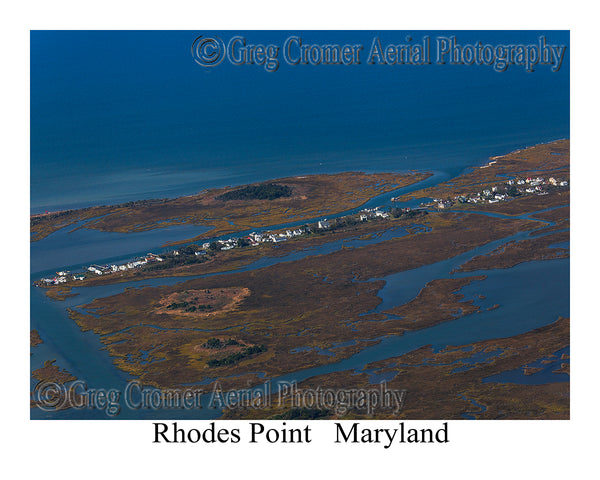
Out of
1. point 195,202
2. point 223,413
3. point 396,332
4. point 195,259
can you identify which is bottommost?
point 223,413

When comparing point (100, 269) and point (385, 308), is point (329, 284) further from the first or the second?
point (100, 269)

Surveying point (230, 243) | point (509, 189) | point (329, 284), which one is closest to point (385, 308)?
point (329, 284)

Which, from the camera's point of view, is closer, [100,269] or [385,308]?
[385,308]

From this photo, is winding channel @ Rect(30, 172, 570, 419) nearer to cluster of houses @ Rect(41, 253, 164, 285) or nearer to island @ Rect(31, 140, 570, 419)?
island @ Rect(31, 140, 570, 419)

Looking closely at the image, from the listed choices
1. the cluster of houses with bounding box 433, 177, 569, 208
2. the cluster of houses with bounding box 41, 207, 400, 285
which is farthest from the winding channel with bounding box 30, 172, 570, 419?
the cluster of houses with bounding box 433, 177, 569, 208

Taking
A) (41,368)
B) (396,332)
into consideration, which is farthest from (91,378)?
(396,332)

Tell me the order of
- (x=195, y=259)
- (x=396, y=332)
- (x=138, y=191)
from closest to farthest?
1. (x=396, y=332)
2. (x=195, y=259)
3. (x=138, y=191)

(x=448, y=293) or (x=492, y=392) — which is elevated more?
(x=448, y=293)

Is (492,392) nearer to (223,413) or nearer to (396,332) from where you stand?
(396,332)
